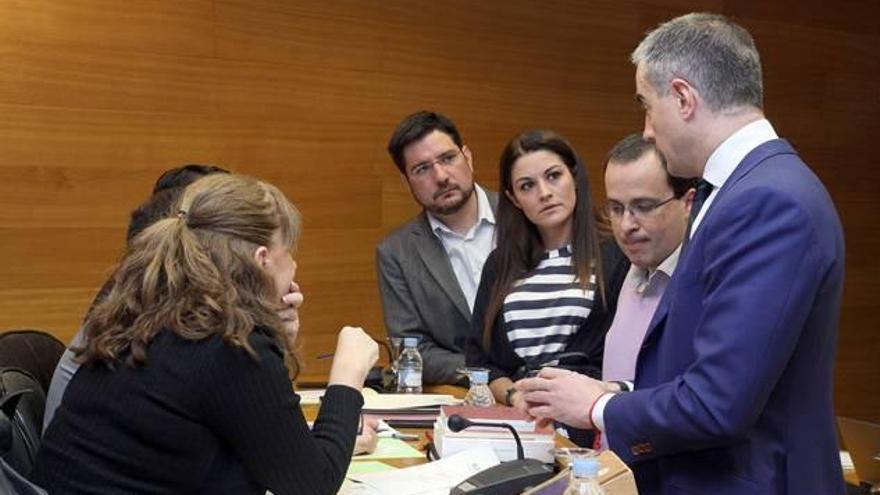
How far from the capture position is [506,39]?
4742 mm

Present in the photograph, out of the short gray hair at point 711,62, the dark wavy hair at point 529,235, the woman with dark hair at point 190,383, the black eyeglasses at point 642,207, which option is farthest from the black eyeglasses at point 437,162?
the short gray hair at point 711,62

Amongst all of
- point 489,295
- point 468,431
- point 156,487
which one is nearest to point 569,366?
point 489,295

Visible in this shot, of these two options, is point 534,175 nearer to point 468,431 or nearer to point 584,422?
point 468,431

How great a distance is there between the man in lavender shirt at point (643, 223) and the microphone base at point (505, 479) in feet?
1.82

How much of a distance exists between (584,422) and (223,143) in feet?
8.51

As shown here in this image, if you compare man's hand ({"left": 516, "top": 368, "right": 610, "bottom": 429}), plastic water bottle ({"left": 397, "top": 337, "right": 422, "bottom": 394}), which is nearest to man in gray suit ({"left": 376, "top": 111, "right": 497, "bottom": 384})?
plastic water bottle ({"left": 397, "top": 337, "right": 422, "bottom": 394})

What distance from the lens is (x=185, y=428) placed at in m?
1.74

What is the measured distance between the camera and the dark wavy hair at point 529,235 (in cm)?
300

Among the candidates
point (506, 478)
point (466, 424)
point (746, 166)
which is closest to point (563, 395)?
point (506, 478)

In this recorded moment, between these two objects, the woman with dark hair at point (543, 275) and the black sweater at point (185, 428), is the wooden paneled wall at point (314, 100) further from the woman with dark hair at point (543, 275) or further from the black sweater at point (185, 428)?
the black sweater at point (185, 428)

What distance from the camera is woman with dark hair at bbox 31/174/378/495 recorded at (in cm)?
174

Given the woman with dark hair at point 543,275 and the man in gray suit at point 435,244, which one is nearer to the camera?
the woman with dark hair at point 543,275

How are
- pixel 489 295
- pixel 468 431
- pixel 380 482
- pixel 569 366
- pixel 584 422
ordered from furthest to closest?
pixel 489 295 → pixel 569 366 → pixel 468 431 → pixel 380 482 → pixel 584 422

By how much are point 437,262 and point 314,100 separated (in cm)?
104
